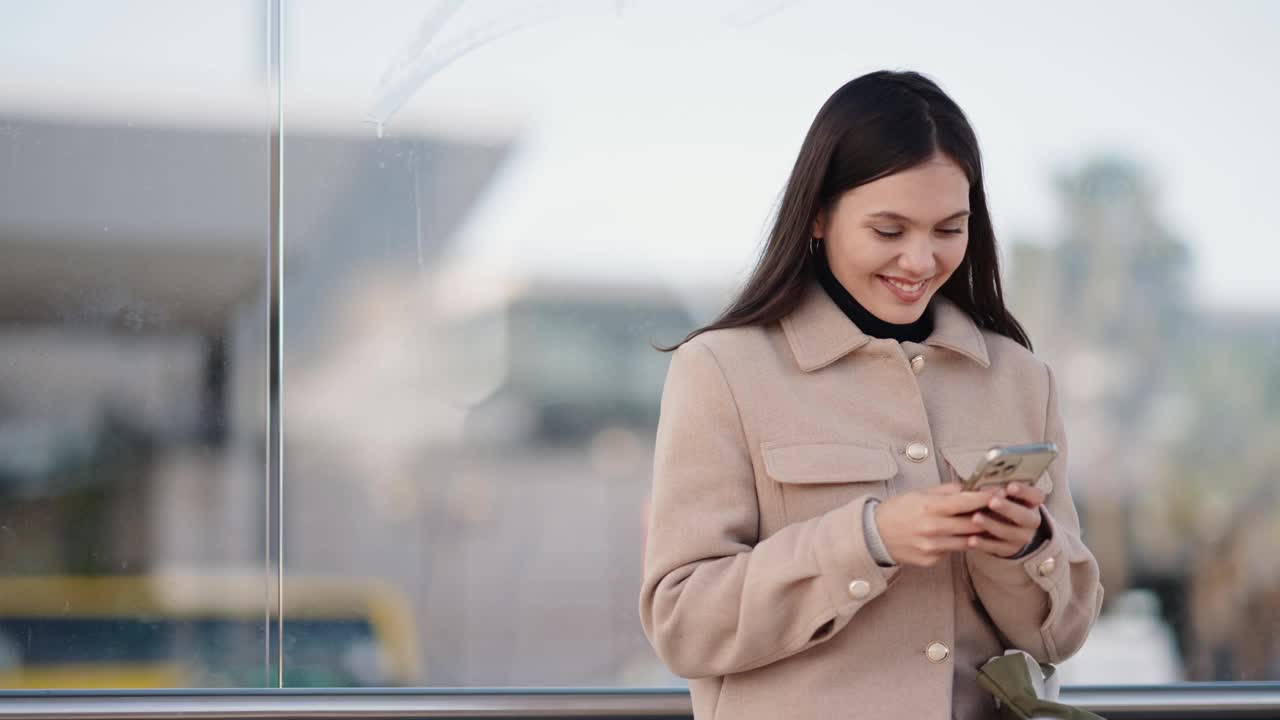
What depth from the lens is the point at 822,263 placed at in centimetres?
169

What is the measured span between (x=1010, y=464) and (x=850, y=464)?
0.29 meters

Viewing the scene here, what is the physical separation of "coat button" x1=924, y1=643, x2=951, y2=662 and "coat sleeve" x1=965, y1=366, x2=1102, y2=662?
89 millimetres

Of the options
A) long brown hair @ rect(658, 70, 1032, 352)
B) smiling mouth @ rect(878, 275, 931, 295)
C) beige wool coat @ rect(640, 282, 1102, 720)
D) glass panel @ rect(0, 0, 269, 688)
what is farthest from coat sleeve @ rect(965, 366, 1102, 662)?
glass panel @ rect(0, 0, 269, 688)

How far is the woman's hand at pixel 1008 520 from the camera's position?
51.9 inches

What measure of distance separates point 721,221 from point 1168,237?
1085 mm

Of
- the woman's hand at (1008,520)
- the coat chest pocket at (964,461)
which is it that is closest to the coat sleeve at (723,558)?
the woman's hand at (1008,520)

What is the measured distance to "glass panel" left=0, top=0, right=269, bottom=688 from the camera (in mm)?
2434

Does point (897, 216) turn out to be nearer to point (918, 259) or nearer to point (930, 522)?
point (918, 259)

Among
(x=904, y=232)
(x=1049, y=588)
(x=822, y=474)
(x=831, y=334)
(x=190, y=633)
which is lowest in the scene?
(x=190, y=633)

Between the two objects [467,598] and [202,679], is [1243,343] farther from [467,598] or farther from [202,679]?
[202,679]

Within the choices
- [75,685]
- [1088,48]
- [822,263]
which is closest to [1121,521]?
[1088,48]

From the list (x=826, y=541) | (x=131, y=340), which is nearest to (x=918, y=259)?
(x=826, y=541)

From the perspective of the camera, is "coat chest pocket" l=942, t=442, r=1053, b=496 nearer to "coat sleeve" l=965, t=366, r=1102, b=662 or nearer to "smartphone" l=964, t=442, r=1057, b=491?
"coat sleeve" l=965, t=366, r=1102, b=662

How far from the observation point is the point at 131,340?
8.05 feet
